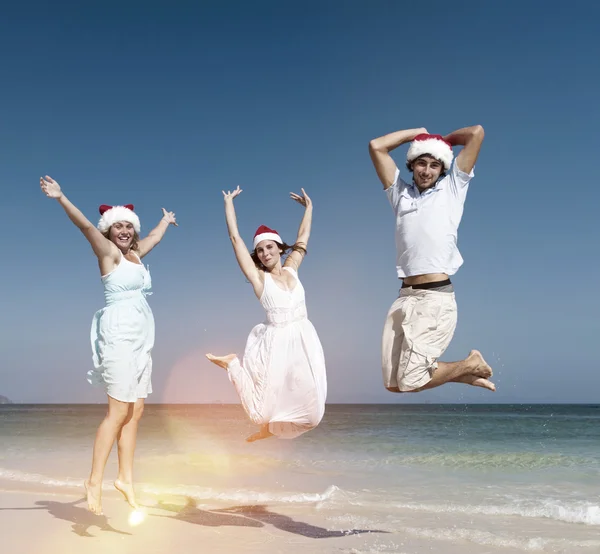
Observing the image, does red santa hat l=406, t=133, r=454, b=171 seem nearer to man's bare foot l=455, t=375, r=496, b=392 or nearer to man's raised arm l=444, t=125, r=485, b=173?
man's raised arm l=444, t=125, r=485, b=173

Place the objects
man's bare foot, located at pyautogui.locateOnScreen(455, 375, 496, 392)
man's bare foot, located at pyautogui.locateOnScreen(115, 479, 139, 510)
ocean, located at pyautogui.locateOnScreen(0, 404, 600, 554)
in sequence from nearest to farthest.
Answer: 1. man's bare foot, located at pyautogui.locateOnScreen(455, 375, 496, 392)
2. man's bare foot, located at pyautogui.locateOnScreen(115, 479, 139, 510)
3. ocean, located at pyautogui.locateOnScreen(0, 404, 600, 554)

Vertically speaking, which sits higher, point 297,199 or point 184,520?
point 297,199

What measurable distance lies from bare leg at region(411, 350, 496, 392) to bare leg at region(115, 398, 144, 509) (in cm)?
280

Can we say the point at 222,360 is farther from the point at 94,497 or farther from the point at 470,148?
the point at 470,148

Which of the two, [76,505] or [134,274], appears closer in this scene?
[134,274]

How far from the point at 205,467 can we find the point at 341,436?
11.2 metres

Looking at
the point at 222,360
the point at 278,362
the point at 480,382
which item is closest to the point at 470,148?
the point at 480,382

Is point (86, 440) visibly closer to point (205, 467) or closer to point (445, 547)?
point (205, 467)

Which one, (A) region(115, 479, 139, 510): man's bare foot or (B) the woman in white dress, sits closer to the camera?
(B) the woman in white dress

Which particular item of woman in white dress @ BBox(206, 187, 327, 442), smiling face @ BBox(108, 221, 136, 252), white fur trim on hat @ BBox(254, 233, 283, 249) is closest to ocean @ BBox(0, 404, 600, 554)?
woman in white dress @ BBox(206, 187, 327, 442)

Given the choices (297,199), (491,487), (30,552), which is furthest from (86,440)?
(297,199)

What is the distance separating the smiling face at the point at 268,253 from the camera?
19.7 feet

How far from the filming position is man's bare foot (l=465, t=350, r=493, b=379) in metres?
5.12

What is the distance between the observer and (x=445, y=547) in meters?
7.87
